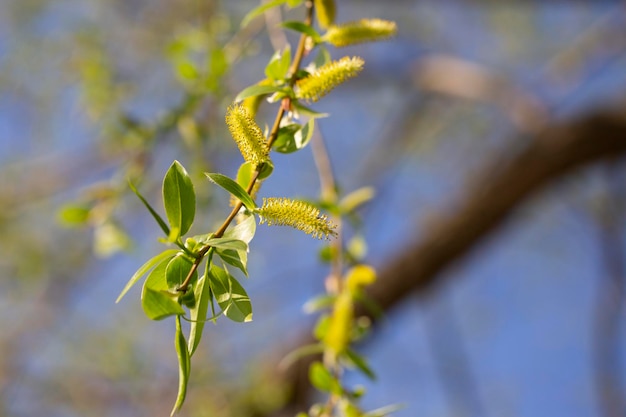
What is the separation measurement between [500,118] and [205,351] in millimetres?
1823

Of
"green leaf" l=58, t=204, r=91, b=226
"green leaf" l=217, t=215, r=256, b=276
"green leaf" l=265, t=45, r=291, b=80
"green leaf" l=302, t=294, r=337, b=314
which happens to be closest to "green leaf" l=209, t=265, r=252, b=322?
"green leaf" l=217, t=215, r=256, b=276

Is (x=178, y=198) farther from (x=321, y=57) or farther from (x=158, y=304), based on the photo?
(x=321, y=57)

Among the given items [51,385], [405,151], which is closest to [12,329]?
[51,385]

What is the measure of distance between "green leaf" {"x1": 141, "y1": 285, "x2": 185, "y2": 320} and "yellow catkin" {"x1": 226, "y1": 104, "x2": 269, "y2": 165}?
0.25 ft

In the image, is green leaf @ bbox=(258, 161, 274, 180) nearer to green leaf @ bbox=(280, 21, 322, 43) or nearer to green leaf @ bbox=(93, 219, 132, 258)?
green leaf @ bbox=(280, 21, 322, 43)

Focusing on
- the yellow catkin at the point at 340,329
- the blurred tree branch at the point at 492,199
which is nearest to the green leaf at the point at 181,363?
the yellow catkin at the point at 340,329

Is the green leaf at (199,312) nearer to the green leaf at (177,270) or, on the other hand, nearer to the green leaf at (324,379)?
the green leaf at (177,270)

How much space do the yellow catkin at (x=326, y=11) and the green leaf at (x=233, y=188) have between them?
0.17m

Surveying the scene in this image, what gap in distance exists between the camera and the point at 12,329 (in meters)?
2.34

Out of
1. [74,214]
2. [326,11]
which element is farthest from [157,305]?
[74,214]

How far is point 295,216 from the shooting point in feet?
0.96

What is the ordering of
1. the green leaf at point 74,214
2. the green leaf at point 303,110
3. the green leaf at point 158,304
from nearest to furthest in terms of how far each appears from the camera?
the green leaf at point 158,304
the green leaf at point 303,110
the green leaf at point 74,214

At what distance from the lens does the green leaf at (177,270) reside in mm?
312

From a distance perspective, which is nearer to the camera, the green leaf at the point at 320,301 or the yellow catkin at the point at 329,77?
the yellow catkin at the point at 329,77
